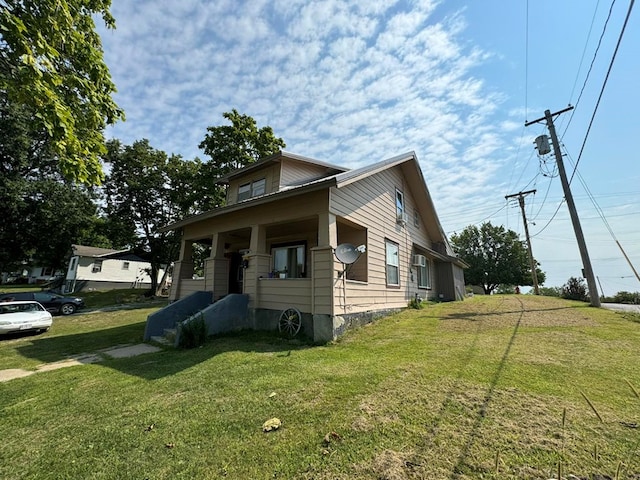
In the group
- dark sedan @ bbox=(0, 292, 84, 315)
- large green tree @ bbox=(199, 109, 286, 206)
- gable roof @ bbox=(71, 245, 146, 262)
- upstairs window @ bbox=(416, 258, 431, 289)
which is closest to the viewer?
upstairs window @ bbox=(416, 258, 431, 289)

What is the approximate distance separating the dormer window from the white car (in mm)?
9224

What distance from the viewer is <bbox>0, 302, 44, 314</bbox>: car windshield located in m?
11.1

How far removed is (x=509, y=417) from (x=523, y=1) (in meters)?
10.4

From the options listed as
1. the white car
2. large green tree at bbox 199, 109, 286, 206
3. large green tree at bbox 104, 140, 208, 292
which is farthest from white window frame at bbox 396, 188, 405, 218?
large green tree at bbox 104, 140, 208, 292

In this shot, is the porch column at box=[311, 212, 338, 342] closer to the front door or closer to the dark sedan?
the front door

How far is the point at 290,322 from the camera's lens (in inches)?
311

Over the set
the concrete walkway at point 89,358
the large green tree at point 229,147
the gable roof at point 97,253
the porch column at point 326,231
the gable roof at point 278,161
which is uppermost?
the large green tree at point 229,147

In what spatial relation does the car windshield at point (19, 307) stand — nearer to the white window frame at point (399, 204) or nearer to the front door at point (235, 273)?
the front door at point (235, 273)

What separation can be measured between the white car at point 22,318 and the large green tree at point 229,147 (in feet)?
42.9

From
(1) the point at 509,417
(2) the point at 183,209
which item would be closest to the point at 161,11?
(1) the point at 509,417

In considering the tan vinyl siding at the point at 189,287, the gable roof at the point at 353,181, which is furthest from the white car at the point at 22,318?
the gable roof at the point at 353,181

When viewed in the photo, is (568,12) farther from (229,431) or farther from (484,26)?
(229,431)

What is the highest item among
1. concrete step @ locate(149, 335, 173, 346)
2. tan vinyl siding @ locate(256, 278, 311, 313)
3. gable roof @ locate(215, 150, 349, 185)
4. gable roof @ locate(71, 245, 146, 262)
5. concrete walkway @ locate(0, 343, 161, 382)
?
gable roof @ locate(215, 150, 349, 185)

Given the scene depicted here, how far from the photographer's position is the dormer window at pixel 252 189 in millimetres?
12562
